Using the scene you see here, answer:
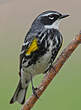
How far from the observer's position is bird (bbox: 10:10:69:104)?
3.16m

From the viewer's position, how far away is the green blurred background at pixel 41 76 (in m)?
4.72

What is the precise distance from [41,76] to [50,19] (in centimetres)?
150

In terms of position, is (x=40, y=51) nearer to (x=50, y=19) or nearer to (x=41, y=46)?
(x=41, y=46)

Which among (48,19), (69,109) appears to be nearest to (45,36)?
(48,19)

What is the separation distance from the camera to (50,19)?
3.37 m

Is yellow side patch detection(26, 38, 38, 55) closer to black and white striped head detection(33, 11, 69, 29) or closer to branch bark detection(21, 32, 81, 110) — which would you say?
black and white striped head detection(33, 11, 69, 29)

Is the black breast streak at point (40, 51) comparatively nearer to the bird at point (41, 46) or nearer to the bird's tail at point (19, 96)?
the bird at point (41, 46)

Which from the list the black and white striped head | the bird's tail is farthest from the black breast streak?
the bird's tail

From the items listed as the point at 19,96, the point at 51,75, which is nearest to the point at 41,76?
the point at 19,96

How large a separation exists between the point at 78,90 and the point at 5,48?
1.23 m

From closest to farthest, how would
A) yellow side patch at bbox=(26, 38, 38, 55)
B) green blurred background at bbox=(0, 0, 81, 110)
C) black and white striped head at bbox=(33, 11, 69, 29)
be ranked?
yellow side patch at bbox=(26, 38, 38, 55)
black and white striped head at bbox=(33, 11, 69, 29)
green blurred background at bbox=(0, 0, 81, 110)

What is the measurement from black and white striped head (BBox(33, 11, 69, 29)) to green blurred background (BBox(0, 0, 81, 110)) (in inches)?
45.3

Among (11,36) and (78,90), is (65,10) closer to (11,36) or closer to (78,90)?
(11,36)

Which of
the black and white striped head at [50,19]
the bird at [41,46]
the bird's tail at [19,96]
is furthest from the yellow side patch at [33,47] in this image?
the bird's tail at [19,96]
